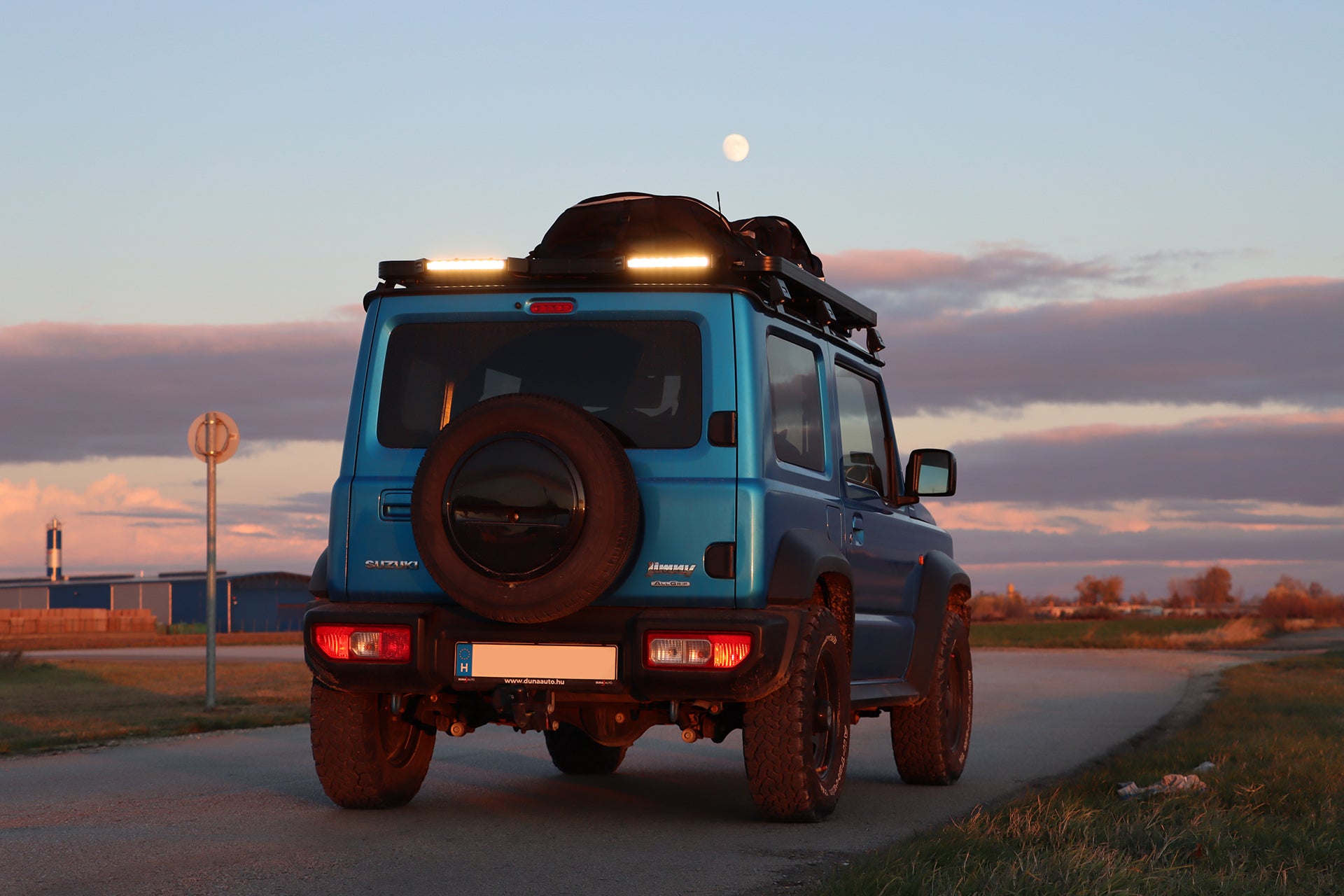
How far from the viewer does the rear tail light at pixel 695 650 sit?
6332 mm

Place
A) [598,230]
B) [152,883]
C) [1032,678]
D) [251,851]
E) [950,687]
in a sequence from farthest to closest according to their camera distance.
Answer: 1. [1032,678]
2. [950,687]
3. [598,230]
4. [251,851]
5. [152,883]

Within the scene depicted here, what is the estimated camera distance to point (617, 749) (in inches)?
385

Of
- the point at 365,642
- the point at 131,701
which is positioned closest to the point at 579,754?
the point at 365,642

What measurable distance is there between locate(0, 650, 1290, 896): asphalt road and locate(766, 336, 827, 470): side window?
5.61ft

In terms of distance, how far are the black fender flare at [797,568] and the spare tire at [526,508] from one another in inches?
26.4

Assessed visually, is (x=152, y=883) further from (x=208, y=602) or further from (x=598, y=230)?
(x=208, y=602)

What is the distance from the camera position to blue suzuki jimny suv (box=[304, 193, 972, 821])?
6.27 meters

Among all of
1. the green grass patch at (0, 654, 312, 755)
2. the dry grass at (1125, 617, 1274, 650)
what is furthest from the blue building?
the green grass patch at (0, 654, 312, 755)

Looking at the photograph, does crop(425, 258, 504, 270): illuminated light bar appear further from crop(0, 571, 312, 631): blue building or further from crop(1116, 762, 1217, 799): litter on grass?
crop(0, 571, 312, 631): blue building

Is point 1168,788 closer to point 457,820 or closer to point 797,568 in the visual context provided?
point 797,568

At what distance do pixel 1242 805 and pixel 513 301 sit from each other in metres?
4.00

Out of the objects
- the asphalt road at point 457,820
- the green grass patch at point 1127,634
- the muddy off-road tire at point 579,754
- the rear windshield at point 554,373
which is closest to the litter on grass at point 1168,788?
the asphalt road at point 457,820

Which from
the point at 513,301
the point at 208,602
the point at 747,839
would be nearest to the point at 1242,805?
the point at 747,839

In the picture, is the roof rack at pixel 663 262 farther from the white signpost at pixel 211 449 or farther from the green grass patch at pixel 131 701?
the white signpost at pixel 211 449
